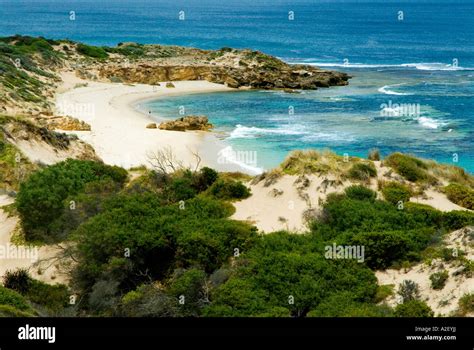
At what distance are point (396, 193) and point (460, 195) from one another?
2.23 meters

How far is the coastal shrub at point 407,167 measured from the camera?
19.4 meters

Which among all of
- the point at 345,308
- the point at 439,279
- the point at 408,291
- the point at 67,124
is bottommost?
the point at 345,308

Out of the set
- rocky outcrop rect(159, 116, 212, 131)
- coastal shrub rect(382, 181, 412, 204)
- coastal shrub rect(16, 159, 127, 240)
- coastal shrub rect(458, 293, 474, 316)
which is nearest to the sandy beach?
rocky outcrop rect(159, 116, 212, 131)

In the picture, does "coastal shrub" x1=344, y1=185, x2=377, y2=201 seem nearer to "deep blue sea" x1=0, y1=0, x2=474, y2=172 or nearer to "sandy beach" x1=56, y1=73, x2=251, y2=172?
"sandy beach" x1=56, y1=73, x2=251, y2=172

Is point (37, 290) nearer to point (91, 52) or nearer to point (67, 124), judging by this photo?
point (67, 124)

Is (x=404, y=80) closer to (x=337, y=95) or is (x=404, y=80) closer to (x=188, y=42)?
(x=337, y=95)

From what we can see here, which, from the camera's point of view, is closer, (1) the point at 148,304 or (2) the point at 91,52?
(1) the point at 148,304

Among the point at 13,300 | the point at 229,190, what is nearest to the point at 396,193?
the point at 229,190

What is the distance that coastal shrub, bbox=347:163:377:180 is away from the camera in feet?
62.1

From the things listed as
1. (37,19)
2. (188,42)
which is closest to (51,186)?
(188,42)

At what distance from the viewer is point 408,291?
40.6ft
